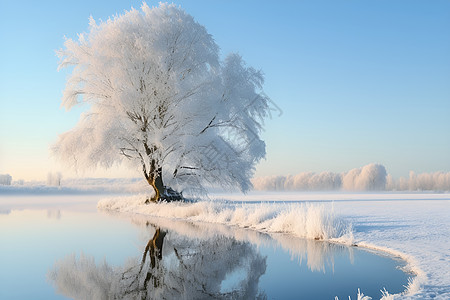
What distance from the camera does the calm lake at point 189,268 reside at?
5.68 meters

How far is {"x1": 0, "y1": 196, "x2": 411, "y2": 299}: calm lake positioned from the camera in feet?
18.6

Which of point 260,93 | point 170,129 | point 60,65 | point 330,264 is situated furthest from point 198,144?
point 330,264

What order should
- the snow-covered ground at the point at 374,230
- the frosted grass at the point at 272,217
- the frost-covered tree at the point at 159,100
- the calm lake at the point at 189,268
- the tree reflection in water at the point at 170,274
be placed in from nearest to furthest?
the tree reflection in water at the point at 170,274, the calm lake at the point at 189,268, the snow-covered ground at the point at 374,230, the frosted grass at the point at 272,217, the frost-covered tree at the point at 159,100

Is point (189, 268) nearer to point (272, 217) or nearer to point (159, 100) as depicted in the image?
point (272, 217)

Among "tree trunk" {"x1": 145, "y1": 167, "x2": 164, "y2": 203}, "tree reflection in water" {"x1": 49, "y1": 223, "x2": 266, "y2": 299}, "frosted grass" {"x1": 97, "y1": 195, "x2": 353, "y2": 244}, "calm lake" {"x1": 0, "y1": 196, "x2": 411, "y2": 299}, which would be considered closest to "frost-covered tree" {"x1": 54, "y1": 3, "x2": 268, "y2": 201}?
"tree trunk" {"x1": 145, "y1": 167, "x2": 164, "y2": 203}

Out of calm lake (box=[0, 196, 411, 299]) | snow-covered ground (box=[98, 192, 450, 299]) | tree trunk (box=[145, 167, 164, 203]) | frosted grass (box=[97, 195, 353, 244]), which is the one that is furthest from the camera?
tree trunk (box=[145, 167, 164, 203])

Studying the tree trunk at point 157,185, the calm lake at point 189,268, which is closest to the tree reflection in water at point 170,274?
the calm lake at point 189,268

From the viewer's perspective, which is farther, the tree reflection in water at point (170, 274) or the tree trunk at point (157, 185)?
the tree trunk at point (157, 185)

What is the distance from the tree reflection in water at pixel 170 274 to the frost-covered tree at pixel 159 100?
993cm

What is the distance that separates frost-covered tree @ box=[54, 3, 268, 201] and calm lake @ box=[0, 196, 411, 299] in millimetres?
8300

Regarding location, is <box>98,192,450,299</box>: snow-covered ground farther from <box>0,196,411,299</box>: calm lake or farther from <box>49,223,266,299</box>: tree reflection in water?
<box>49,223,266,299</box>: tree reflection in water

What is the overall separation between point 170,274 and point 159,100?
44.9ft

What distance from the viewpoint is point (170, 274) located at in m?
6.60

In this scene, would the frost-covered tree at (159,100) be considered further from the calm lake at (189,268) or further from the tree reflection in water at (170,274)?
the tree reflection in water at (170,274)
